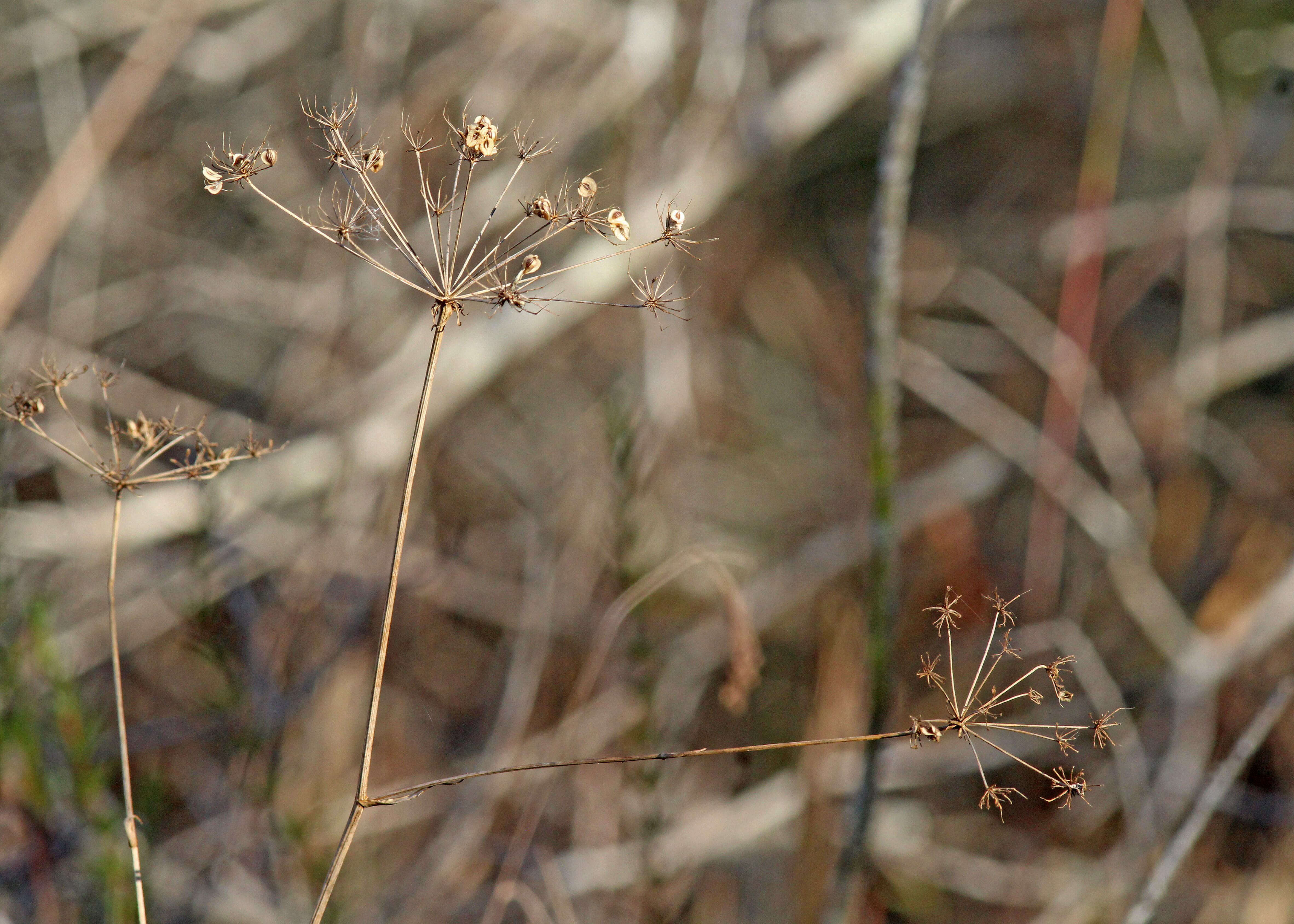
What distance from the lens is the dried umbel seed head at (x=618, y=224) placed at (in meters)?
0.48

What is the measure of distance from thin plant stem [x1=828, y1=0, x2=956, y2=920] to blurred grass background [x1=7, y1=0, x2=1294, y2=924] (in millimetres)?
158

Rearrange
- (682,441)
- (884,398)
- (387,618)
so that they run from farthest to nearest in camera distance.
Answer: (682,441) < (884,398) < (387,618)

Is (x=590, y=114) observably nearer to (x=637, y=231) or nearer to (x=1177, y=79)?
(x=637, y=231)

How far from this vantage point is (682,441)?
161 cm

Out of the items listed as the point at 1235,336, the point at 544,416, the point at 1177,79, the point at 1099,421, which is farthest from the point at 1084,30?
the point at 544,416

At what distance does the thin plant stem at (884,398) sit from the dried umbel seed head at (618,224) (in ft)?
1.44

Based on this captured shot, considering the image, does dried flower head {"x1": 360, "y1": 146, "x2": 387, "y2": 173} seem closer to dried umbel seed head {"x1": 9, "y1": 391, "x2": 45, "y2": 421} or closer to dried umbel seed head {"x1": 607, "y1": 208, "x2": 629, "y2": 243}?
dried umbel seed head {"x1": 607, "y1": 208, "x2": 629, "y2": 243}

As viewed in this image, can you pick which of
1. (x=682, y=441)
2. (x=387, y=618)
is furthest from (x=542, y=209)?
(x=682, y=441)

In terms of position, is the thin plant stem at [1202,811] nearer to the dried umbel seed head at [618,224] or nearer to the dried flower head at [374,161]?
the dried umbel seed head at [618,224]

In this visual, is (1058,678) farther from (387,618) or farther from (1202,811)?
(1202,811)

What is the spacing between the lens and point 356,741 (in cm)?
131

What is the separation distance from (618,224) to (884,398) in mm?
495

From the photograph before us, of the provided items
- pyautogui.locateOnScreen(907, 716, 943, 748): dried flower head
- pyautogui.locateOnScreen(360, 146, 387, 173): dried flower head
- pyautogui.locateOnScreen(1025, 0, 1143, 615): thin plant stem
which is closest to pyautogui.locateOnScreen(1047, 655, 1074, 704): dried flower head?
pyautogui.locateOnScreen(907, 716, 943, 748): dried flower head

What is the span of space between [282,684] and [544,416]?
71cm
